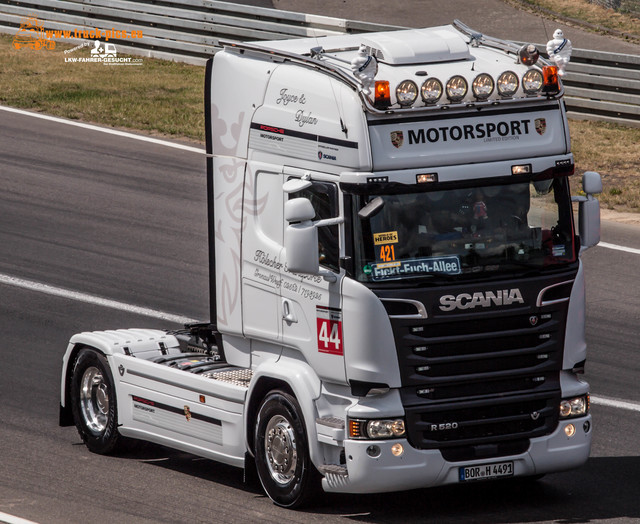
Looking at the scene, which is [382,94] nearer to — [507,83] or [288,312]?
[507,83]

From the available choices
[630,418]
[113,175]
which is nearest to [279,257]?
[630,418]

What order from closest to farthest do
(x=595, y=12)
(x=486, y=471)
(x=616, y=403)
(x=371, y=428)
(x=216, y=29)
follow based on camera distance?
(x=371, y=428)
(x=486, y=471)
(x=616, y=403)
(x=216, y=29)
(x=595, y=12)

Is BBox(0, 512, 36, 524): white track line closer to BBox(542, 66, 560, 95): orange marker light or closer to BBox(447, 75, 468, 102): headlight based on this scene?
BBox(447, 75, 468, 102): headlight

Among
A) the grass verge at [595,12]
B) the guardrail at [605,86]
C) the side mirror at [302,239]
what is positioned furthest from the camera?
the grass verge at [595,12]

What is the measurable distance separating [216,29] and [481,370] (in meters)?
19.1

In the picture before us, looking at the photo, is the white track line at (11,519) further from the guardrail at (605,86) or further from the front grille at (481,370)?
the guardrail at (605,86)

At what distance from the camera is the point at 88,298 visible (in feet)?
56.3

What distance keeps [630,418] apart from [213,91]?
5.28m

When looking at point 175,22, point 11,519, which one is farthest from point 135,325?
point 175,22

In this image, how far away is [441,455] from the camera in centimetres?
995

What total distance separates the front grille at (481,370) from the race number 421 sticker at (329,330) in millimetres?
443

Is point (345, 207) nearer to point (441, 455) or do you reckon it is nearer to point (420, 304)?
point (420, 304)

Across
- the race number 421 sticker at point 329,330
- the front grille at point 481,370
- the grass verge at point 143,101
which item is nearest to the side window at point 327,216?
the race number 421 sticker at point 329,330

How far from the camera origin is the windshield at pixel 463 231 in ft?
32.3
